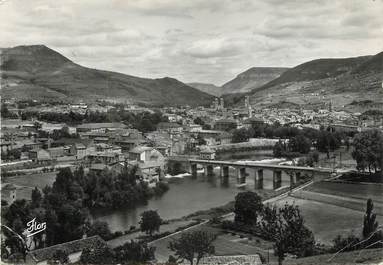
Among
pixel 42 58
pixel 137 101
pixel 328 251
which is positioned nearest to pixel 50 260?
pixel 328 251

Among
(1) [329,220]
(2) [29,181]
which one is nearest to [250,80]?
(2) [29,181]

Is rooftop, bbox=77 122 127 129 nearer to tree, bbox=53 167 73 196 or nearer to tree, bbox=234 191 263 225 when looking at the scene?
tree, bbox=53 167 73 196

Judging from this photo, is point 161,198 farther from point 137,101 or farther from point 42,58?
point 42,58

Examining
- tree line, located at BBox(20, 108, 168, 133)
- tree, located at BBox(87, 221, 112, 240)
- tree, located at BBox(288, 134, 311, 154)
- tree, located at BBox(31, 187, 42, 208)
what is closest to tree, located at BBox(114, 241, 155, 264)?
tree, located at BBox(87, 221, 112, 240)

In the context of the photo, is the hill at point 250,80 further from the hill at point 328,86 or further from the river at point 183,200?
the river at point 183,200

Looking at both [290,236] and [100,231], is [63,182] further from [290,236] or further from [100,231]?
[290,236]

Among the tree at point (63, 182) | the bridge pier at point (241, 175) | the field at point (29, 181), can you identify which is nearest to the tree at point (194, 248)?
the tree at point (63, 182)

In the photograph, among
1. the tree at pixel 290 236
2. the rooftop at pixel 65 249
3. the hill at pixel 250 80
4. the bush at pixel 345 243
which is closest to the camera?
the tree at pixel 290 236
